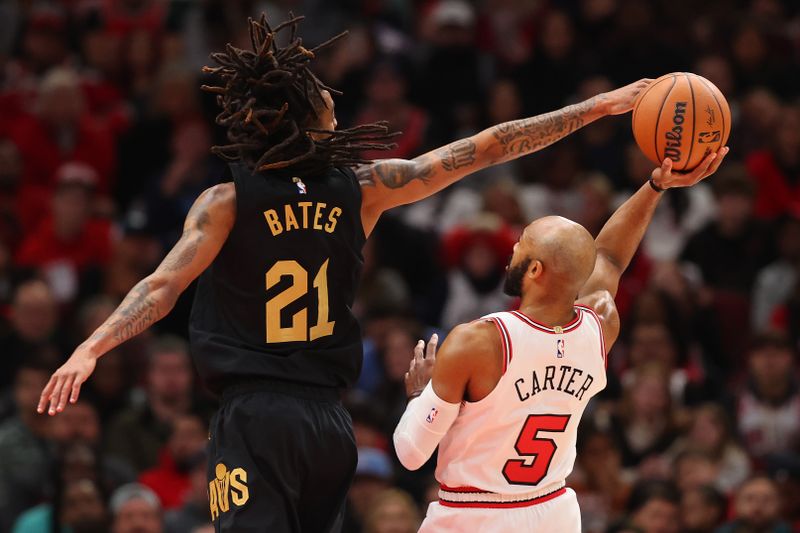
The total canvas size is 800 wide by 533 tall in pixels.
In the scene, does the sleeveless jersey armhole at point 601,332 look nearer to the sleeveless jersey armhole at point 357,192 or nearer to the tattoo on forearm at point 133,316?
the sleeveless jersey armhole at point 357,192

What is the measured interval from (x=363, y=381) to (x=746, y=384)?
10.4ft

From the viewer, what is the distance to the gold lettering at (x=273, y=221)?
5.78 metres

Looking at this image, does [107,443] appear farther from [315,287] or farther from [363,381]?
[315,287]

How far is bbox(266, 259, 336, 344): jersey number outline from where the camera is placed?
5.75 meters

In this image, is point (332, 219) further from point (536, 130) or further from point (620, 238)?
point (620, 238)

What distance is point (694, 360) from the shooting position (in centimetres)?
1233

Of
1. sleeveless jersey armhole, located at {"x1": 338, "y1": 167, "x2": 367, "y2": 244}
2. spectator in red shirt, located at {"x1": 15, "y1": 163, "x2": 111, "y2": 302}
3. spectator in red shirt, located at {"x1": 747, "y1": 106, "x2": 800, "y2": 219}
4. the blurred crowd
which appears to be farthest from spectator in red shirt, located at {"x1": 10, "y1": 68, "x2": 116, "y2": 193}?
sleeveless jersey armhole, located at {"x1": 338, "y1": 167, "x2": 367, "y2": 244}

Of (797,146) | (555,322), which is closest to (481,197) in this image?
(797,146)

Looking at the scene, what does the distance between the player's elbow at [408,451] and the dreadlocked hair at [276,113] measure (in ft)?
3.83

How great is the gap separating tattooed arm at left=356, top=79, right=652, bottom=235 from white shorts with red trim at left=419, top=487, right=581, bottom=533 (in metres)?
1.25

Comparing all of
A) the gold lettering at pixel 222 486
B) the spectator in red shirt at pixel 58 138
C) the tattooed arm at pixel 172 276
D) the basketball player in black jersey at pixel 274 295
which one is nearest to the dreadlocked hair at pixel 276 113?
the basketball player in black jersey at pixel 274 295

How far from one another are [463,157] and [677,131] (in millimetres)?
948

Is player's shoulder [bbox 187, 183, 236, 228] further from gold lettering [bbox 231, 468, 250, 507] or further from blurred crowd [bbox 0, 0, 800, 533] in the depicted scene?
blurred crowd [bbox 0, 0, 800, 533]

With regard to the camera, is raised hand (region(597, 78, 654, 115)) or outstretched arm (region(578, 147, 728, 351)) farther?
raised hand (region(597, 78, 654, 115))
